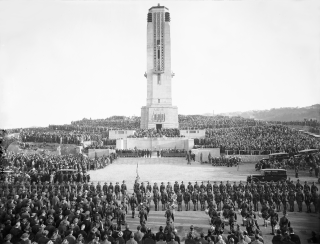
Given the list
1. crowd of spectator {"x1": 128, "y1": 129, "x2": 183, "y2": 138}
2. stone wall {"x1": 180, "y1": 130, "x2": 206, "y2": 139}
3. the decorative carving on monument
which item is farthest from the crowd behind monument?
the decorative carving on monument

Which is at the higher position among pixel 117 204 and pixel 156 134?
pixel 156 134

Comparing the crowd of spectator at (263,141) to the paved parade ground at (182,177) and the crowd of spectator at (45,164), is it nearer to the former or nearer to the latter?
the paved parade ground at (182,177)

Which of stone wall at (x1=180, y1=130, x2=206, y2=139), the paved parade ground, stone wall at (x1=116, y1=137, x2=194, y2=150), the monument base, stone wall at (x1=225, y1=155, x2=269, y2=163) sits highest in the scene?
the monument base

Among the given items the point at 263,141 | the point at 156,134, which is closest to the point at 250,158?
the point at 263,141

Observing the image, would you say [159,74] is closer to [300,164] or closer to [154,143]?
[154,143]

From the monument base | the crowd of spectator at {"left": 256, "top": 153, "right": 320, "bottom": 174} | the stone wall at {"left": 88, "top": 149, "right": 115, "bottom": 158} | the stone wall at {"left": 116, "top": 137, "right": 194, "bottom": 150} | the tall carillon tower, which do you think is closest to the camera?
the crowd of spectator at {"left": 256, "top": 153, "right": 320, "bottom": 174}

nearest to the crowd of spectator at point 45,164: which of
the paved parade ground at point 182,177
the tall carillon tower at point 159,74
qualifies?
the paved parade ground at point 182,177

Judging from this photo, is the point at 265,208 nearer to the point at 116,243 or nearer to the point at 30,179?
the point at 116,243

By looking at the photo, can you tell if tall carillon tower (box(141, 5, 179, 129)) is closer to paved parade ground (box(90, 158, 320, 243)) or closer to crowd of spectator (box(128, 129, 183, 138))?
crowd of spectator (box(128, 129, 183, 138))
